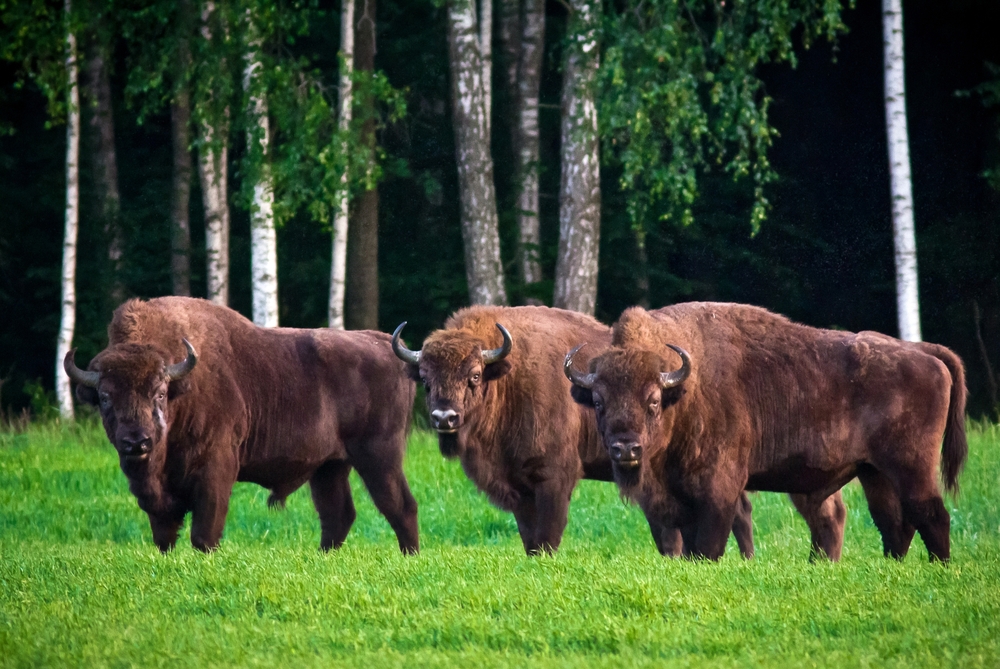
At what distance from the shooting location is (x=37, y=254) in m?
26.5

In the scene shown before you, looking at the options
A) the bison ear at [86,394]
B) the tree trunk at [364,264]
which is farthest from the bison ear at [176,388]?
the tree trunk at [364,264]

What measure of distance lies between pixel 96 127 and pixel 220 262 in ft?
18.7

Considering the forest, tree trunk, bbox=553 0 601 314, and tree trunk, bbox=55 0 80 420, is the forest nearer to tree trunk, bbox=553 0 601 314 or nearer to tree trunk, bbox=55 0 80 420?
tree trunk, bbox=553 0 601 314

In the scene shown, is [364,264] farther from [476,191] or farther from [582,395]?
[582,395]

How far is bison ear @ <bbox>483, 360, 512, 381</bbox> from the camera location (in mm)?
10117

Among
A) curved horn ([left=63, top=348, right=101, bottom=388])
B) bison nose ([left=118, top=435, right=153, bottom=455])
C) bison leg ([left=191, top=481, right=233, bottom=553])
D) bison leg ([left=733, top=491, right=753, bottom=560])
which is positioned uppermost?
curved horn ([left=63, top=348, right=101, bottom=388])

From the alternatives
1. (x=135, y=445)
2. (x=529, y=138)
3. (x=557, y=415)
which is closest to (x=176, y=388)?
(x=135, y=445)

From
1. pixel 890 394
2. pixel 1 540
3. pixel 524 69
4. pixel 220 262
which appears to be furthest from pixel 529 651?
pixel 524 69

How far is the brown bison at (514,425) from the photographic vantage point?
9.89 m

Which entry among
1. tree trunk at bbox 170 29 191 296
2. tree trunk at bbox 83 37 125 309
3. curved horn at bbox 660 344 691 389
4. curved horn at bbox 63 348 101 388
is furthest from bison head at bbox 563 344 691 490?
tree trunk at bbox 83 37 125 309

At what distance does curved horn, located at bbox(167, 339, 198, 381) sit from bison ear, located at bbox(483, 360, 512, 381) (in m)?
2.23

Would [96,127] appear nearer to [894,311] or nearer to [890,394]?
[894,311]

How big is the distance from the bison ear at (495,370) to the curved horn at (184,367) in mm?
2232

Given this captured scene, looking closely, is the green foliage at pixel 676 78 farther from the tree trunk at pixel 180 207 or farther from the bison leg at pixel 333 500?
the tree trunk at pixel 180 207
